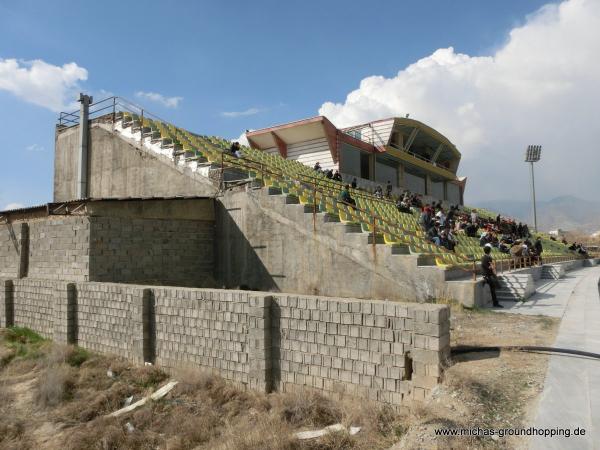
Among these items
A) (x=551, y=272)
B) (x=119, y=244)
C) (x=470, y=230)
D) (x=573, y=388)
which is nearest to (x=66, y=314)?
(x=119, y=244)

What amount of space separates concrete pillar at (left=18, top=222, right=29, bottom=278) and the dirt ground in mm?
3867

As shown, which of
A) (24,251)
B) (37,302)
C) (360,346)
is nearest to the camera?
(360,346)

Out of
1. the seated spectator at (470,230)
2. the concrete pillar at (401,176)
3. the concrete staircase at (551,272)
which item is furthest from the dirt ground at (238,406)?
the concrete pillar at (401,176)

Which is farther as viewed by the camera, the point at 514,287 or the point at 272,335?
the point at 514,287

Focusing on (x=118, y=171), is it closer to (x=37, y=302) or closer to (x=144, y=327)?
(x=37, y=302)

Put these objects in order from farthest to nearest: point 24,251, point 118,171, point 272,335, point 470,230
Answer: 1. point 470,230
2. point 118,171
3. point 24,251
4. point 272,335

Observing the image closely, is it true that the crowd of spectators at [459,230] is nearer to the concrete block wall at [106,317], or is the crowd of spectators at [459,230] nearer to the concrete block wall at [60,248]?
the concrete block wall at [106,317]

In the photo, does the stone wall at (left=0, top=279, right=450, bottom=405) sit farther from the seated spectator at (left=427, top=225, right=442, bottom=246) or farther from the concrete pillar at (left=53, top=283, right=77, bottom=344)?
the seated spectator at (left=427, top=225, right=442, bottom=246)

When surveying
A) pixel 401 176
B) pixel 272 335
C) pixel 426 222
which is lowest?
pixel 272 335

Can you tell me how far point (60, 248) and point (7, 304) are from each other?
3.20 meters

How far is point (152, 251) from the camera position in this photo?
43.6 ft

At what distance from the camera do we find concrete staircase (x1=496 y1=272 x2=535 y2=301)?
37.8 ft

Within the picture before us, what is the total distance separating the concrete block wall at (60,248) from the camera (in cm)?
1209

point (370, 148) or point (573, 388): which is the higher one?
point (370, 148)
